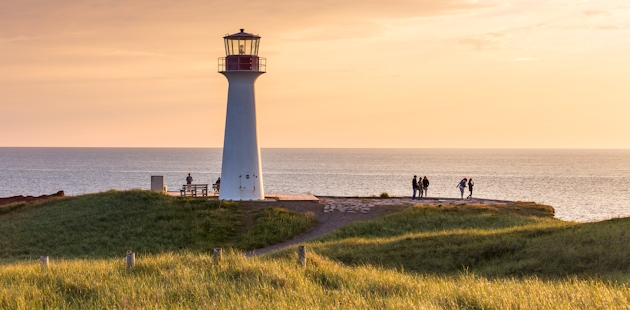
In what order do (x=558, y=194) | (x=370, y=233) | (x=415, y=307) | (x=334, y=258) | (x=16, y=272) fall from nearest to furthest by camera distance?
(x=415, y=307) → (x=16, y=272) → (x=334, y=258) → (x=370, y=233) → (x=558, y=194)

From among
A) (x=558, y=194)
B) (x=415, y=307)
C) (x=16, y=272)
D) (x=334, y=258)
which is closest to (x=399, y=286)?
(x=415, y=307)

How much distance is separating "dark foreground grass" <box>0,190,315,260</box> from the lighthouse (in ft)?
7.68

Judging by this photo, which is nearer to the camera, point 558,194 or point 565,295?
point 565,295

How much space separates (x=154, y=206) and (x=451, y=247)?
16.3 meters

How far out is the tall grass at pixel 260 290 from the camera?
12.3 m

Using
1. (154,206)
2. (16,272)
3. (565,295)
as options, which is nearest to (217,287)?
(16,272)

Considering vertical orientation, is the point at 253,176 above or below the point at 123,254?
above

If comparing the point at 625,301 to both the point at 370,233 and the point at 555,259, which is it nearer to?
the point at 555,259

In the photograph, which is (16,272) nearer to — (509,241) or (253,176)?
(509,241)

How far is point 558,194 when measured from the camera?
3356 inches

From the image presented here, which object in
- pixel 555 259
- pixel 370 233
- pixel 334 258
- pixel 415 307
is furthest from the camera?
pixel 370 233

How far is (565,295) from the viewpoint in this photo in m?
12.9

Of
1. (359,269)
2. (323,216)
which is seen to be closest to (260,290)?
(359,269)

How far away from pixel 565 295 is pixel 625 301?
107 centimetres
